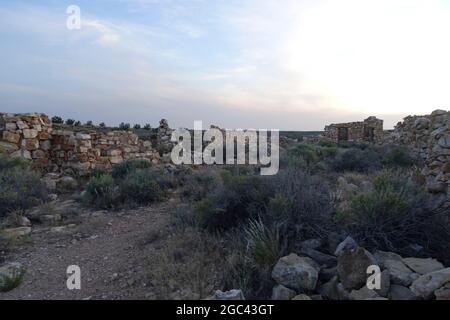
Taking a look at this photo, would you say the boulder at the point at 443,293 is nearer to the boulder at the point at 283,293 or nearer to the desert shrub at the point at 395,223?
the desert shrub at the point at 395,223

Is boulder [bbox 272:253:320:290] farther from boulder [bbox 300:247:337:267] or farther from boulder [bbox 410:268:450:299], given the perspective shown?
boulder [bbox 410:268:450:299]

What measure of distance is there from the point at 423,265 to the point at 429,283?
46 centimetres

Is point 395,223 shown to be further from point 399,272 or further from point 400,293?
point 400,293

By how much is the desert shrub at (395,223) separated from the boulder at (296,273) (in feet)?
2.54

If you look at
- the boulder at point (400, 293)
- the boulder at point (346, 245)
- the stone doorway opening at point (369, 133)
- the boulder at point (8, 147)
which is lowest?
the boulder at point (400, 293)

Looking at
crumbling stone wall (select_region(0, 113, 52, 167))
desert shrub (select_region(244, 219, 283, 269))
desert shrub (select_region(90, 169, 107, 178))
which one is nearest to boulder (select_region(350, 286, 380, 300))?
desert shrub (select_region(244, 219, 283, 269))

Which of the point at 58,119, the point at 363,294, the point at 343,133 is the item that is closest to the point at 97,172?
the point at 363,294

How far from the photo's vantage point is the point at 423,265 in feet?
11.0

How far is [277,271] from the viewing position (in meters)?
3.39

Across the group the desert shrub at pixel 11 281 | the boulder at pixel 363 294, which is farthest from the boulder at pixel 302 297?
the desert shrub at pixel 11 281

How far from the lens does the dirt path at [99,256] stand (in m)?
3.95
